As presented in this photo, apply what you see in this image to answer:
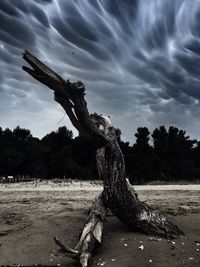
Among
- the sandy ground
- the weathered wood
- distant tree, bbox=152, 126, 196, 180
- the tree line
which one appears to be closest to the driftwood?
the weathered wood

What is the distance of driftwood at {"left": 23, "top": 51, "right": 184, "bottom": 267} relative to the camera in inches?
344

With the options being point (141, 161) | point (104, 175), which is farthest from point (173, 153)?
point (104, 175)

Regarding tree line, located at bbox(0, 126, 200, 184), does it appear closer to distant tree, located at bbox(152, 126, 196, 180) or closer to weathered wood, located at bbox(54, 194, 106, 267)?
distant tree, located at bbox(152, 126, 196, 180)

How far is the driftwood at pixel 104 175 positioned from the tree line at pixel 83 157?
2411 centimetres

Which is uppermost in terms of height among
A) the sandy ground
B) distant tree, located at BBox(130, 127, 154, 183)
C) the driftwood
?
distant tree, located at BBox(130, 127, 154, 183)

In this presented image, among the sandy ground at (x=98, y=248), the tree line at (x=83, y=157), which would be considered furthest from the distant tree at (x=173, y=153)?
the sandy ground at (x=98, y=248)

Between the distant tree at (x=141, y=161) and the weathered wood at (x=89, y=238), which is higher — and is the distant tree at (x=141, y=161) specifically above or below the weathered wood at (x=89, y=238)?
above

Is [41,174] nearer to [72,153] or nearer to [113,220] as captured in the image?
[72,153]

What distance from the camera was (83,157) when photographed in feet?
143

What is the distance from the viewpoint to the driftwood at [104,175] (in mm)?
8750

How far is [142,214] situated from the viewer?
31.6 feet

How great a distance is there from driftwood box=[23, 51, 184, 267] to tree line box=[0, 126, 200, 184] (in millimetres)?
24115

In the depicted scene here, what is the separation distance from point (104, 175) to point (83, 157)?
33.9m

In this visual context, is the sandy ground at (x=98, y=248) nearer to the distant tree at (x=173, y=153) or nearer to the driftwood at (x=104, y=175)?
the driftwood at (x=104, y=175)
